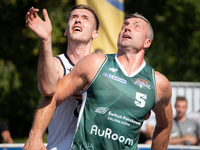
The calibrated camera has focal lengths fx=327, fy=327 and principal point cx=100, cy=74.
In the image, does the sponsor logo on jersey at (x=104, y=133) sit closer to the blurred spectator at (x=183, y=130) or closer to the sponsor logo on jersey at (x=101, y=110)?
the sponsor logo on jersey at (x=101, y=110)

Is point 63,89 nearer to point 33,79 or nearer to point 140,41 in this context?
point 140,41

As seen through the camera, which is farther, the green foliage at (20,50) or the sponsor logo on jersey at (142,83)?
the green foliage at (20,50)

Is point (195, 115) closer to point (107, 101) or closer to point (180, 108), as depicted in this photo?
point (180, 108)

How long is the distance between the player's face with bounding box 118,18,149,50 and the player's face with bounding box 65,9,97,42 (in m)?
0.64

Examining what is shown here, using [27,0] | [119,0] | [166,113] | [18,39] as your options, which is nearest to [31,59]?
[18,39]

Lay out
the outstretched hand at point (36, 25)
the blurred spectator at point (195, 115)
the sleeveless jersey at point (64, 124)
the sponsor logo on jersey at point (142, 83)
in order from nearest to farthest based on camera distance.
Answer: the outstretched hand at point (36, 25)
the sponsor logo on jersey at point (142, 83)
the sleeveless jersey at point (64, 124)
the blurred spectator at point (195, 115)

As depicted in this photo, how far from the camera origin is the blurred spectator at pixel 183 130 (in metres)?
6.88

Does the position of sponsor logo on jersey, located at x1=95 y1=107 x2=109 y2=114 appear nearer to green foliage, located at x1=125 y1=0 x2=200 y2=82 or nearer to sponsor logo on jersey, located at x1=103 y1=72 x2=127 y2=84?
sponsor logo on jersey, located at x1=103 y1=72 x2=127 y2=84

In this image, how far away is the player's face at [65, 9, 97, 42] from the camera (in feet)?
13.1

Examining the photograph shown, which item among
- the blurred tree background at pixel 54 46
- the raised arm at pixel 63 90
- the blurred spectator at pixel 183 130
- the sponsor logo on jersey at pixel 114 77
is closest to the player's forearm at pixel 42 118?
the raised arm at pixel 63 90

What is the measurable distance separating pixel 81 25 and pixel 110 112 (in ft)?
4.38

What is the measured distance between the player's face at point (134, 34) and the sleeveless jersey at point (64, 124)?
2.52 ft

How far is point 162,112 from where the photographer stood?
3.64m

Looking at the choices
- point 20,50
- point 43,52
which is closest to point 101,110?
point 43,52
